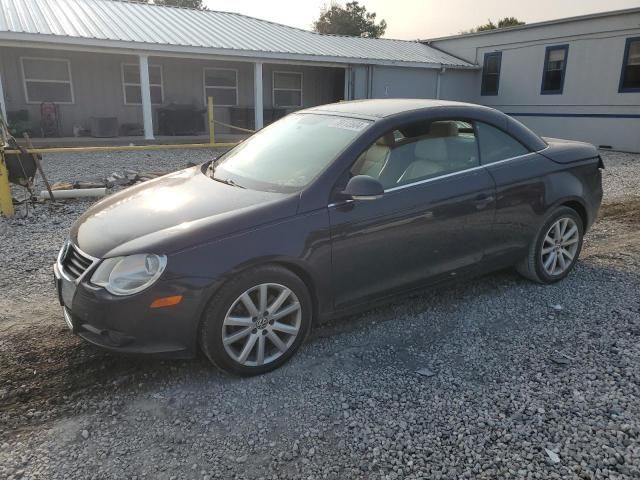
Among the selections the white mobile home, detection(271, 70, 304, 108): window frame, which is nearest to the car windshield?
the white mobile home

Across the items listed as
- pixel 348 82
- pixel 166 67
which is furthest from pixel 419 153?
pixel 166 67

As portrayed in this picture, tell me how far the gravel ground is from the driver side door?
44cm

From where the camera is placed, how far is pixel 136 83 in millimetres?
17172

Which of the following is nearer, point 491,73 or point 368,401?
point 368,401

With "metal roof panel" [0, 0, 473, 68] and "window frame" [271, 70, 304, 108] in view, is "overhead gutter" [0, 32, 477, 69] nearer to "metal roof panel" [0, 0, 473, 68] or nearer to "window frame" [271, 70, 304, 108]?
"metal roof panel" [0, 0, 473, 68]

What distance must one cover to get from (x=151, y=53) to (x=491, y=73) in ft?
42.9

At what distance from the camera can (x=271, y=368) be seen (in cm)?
317

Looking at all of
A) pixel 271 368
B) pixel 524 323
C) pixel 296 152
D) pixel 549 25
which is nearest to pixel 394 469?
pixel 271 368

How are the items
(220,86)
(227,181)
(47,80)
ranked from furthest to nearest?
A: (220,86), (47,80), (227,181)

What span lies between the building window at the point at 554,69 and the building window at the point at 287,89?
359 inches

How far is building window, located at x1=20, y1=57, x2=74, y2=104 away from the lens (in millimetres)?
15523

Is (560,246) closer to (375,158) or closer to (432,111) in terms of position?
(432,111)

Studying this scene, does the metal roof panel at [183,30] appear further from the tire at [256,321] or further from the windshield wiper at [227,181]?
the tire at [256,321]

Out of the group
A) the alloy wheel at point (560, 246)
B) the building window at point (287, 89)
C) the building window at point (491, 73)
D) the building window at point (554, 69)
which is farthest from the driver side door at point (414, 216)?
the building window at point (491, 73)
